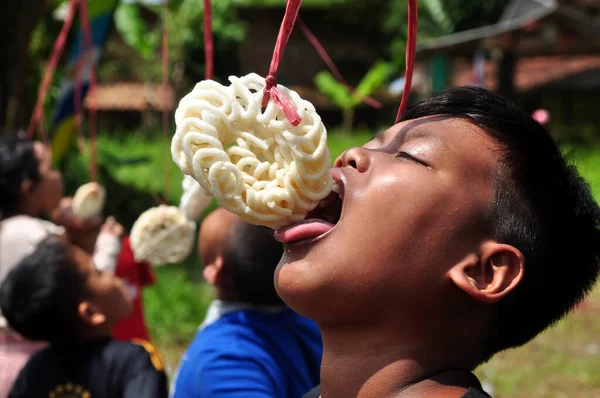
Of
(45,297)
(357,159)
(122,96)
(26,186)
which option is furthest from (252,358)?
(122,96)

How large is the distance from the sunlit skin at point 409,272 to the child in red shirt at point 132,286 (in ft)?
7.33

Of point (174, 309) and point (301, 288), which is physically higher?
point (301, 288)

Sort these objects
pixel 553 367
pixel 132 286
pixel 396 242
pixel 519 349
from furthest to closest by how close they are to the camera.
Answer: pixel 519 349 < pixel 553 367 < pixel 132 286 < pixel 396 242

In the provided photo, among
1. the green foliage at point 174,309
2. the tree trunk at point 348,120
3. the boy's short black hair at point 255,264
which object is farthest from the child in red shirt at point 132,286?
the tree trunk at point 348,120

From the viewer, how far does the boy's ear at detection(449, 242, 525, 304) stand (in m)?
1.40

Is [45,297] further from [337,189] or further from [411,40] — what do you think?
[411,40]

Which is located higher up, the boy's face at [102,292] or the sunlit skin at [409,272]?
the sunlit skin at [409,272]

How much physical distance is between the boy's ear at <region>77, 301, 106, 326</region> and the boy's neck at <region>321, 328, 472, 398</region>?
1.17 m

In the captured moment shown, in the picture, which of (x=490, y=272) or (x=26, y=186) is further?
(x=26, y=186)

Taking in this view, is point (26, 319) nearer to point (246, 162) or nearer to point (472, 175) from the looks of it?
point (246, 162)

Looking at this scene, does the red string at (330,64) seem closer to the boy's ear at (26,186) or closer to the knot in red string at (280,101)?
the knot in red string at (280,101)

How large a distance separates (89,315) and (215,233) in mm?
452

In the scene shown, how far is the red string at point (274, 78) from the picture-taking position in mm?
1385

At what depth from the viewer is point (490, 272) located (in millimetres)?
1423
